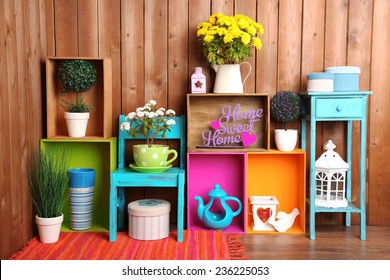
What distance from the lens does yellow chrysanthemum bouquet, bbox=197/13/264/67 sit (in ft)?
10.5

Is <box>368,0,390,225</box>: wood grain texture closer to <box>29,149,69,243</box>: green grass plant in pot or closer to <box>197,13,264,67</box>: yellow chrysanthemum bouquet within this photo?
<box>197,13,264,67</box>: yellow chrysanthemum bouquet

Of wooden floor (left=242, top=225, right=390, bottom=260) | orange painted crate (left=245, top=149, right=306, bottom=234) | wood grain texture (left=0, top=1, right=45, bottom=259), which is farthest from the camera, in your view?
orange painted crate (left=245, top=149, right=306, bottom=234)

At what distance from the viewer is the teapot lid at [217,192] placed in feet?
10.8

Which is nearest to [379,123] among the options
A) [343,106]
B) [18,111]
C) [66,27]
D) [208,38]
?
[343,106]

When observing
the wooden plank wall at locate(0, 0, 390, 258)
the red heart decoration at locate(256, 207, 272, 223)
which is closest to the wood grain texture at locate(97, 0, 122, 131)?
the wooden plank wall at locate(0, 0, 390, 258)

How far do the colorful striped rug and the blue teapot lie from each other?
64 millimetres

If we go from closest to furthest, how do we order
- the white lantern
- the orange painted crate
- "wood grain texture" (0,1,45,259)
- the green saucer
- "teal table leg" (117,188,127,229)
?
1. "wood grain texture" (0,1,45,259)
2. the green saucer
3. the white lantern
4. "teal table leg" (117,188,127,229)
5. the orange painted crate

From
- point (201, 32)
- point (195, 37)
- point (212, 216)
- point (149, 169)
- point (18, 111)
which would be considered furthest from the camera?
point (195, 37)

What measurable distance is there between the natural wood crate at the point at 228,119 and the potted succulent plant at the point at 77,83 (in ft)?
2.24

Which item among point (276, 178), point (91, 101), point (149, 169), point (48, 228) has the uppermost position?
point (91, 101)

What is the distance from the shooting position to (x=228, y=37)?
3.18 metres

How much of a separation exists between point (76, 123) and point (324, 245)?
5.65ft

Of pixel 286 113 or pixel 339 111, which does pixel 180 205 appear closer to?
pixel 286 113

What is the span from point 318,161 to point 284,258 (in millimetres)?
772
